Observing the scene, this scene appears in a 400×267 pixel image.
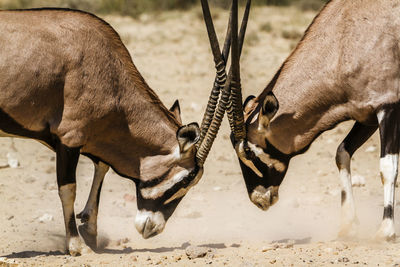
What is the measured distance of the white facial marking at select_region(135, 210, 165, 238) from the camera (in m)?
9.16

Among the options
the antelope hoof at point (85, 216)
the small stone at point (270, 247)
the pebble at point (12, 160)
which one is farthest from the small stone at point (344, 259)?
the pebble at point (12, 160)

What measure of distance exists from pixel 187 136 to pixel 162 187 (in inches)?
27.9

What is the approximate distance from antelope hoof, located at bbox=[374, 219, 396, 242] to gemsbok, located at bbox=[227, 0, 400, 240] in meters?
Result: 0.01

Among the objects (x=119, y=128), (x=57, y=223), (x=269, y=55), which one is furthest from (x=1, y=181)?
(x=269, y=55)

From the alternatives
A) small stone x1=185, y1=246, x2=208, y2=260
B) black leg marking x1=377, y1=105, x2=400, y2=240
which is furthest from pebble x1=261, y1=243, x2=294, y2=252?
black leg marking x1=377, y1=105, x2=400, y2=240

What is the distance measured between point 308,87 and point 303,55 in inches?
16.6

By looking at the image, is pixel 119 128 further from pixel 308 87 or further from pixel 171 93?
pixel 171 93

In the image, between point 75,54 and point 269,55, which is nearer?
point 75,54

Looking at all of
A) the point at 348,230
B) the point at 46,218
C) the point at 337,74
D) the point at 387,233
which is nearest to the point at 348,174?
the point at 348,230

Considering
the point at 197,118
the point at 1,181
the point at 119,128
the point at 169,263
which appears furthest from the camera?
the point at 197,118

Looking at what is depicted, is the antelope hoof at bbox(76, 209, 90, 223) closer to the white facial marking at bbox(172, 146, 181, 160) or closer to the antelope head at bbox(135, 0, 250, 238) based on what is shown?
the antelope head at bbox(135, 0, 250, 238)

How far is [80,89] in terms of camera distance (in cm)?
864

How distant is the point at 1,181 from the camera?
11.4m

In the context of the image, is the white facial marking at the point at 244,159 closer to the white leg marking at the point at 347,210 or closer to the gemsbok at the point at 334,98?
the gemsbok at the point at 334,98
